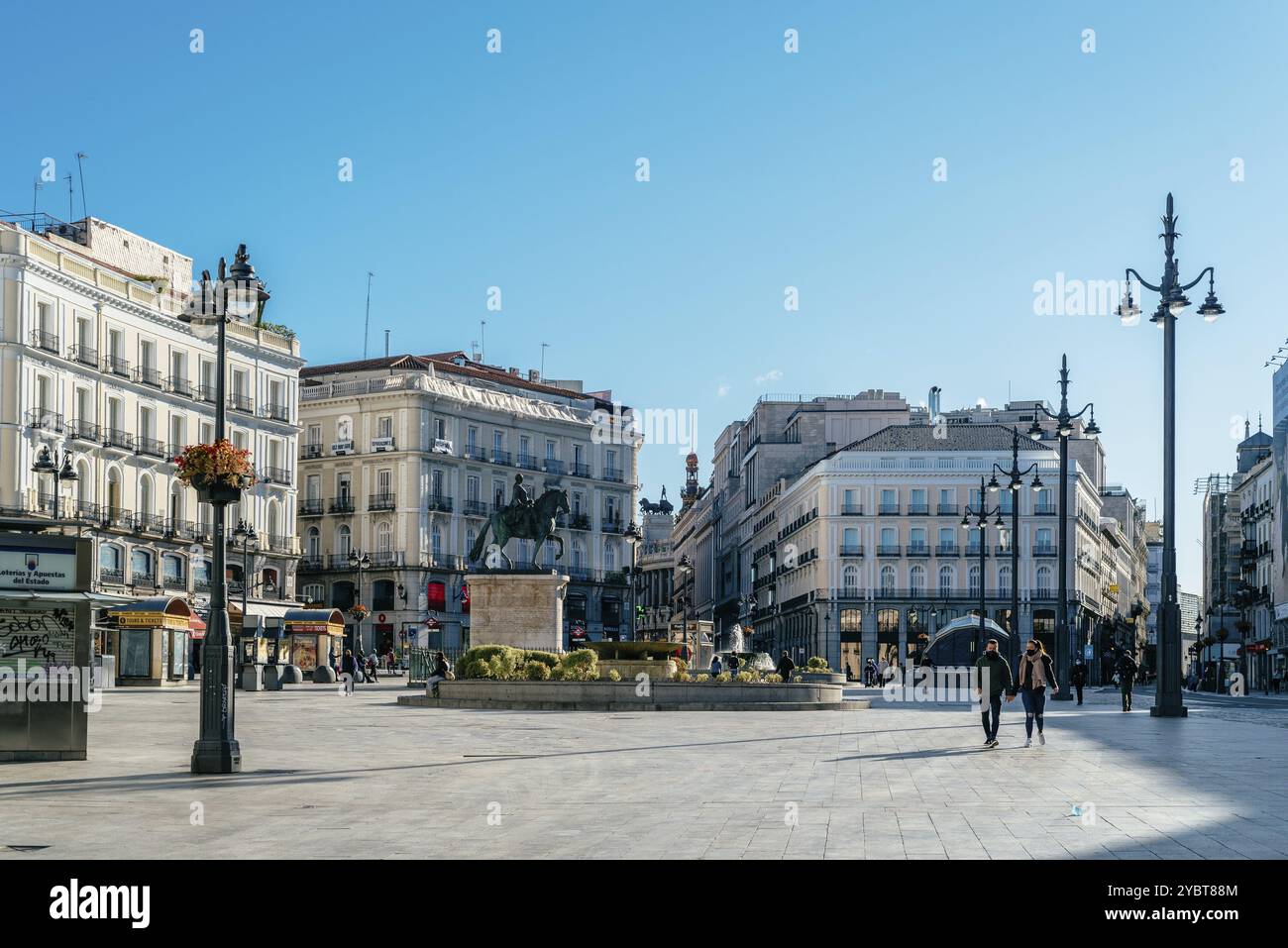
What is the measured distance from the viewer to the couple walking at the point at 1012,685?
24.8m

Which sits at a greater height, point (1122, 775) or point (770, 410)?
point (770, 410)

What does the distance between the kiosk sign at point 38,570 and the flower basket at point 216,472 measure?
1738 mm

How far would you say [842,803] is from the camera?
15648mm

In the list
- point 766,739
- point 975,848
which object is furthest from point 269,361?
point 975,848

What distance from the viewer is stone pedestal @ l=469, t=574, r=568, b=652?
44312mm

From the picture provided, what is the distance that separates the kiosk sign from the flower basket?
1738 millimetres

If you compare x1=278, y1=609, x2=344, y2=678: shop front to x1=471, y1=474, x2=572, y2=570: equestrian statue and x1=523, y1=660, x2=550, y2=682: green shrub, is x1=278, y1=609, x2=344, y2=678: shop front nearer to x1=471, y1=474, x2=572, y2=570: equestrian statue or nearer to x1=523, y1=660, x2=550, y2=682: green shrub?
x1=471, y1=474, x2=572, y2=570: equestrian statue

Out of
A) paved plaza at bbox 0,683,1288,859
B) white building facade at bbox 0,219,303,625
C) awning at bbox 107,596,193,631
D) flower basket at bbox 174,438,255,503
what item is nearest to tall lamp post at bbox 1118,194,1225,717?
paved plaza at bbox 0,683,1288,859

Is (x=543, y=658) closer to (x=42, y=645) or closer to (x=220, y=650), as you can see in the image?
(x=42, y=645)

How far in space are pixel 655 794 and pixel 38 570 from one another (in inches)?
318

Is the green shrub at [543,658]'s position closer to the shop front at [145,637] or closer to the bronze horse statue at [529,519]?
the bronze horse statue at [529,519]

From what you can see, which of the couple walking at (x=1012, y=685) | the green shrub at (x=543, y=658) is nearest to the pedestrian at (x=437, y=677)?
the green shrub at (x=543, y=658)
